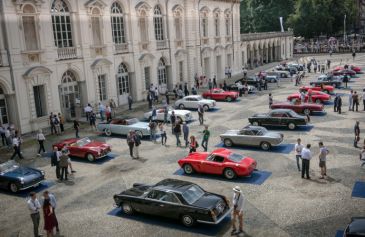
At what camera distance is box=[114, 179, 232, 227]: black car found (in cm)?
1333

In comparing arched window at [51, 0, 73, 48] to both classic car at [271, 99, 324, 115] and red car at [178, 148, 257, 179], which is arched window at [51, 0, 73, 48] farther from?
classic car at [271, 99, 324, 115]

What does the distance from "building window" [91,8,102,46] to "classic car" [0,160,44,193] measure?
17.3 metres

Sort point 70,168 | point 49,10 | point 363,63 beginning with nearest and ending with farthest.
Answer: point 70,168
point 49,10
point 363,63

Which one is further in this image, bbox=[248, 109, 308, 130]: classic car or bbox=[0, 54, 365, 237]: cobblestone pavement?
bbox=[248, 109, 308, 130]: classic car

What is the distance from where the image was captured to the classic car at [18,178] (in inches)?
695

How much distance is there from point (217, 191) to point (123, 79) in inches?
877

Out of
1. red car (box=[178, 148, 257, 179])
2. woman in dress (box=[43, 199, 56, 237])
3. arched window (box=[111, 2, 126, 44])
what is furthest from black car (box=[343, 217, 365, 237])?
arched window (box=[111, 2, 126, 44])

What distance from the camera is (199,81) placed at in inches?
1879

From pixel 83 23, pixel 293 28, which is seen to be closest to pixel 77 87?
pixel 83 23

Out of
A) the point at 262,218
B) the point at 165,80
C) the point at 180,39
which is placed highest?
the point at 180,39

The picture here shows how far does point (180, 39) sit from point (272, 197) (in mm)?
30643

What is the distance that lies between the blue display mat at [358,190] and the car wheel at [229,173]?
4.82m

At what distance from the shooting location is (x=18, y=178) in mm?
17625

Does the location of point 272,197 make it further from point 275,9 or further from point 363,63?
point 275,9
